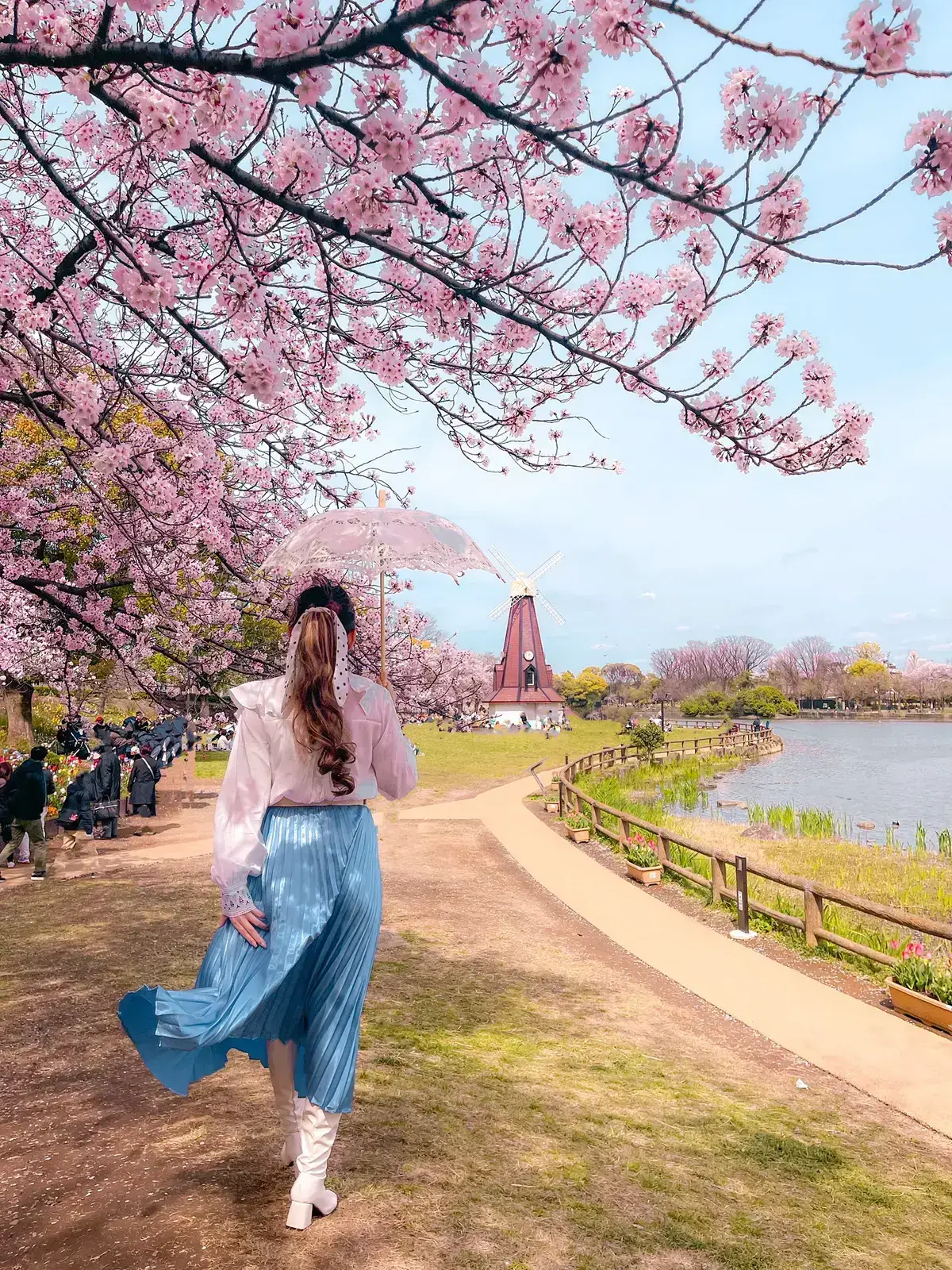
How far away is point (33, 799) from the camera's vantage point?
348 inches

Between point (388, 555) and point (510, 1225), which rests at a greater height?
point (388, 555)

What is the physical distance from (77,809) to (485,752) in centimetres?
2164

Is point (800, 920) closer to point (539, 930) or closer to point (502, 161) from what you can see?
point (539, 930)

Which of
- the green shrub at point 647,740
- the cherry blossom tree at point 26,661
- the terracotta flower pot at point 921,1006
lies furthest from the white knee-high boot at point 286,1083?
the green shrub at point 647,740

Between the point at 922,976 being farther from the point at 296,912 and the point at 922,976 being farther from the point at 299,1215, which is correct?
the point at 296,912

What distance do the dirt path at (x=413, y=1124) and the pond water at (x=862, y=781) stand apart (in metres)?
12.3

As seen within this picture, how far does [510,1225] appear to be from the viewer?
2.82 m

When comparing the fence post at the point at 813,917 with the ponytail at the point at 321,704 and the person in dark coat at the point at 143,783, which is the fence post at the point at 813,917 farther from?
the person in dark coat at the point at 143,783

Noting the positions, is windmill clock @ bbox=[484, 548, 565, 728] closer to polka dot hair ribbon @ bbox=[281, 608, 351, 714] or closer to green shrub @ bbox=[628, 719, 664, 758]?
green shrub @ bbox=[628, 719, 664, 758]

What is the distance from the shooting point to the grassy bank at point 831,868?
8664 mm

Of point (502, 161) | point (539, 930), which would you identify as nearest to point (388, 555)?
point (502, 161)

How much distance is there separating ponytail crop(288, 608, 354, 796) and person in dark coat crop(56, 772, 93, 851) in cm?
1023

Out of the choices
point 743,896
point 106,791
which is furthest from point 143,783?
point 743,896

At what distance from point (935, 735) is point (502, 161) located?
176 ft
